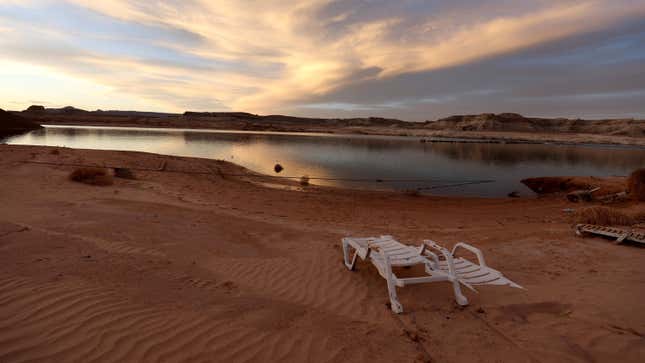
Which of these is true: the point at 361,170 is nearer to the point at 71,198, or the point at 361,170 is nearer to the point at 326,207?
the point at 326,207

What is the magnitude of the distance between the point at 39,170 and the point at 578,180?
27.6 m

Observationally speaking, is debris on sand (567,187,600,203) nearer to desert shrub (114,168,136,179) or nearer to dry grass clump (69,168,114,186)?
dry grass clump (69,168,114,186)

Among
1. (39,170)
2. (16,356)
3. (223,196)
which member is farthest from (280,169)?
(16,356)

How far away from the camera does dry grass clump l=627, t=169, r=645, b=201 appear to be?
13.3 metres

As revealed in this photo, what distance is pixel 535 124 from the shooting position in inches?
5556

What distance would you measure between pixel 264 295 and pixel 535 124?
549ft

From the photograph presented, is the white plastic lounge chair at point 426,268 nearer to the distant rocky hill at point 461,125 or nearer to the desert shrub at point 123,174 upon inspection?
the desert shrub at point 123,174

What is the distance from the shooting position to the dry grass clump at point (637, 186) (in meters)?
13.3

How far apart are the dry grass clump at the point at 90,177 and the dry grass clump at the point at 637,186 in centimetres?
2077

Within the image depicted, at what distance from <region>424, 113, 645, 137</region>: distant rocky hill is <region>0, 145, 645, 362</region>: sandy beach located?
458 feet

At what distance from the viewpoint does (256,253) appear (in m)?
6.43

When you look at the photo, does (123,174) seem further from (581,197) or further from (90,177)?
(581,197)

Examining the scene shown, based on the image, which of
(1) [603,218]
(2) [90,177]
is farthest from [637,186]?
(2) [90,177]

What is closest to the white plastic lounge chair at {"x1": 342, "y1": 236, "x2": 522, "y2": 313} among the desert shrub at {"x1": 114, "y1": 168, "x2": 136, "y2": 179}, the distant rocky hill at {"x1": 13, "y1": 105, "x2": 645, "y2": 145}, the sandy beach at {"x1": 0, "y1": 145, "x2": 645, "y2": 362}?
the sandy beach at {"x1": 0, "y1": 145, "x2": 645, "y2": 362}
